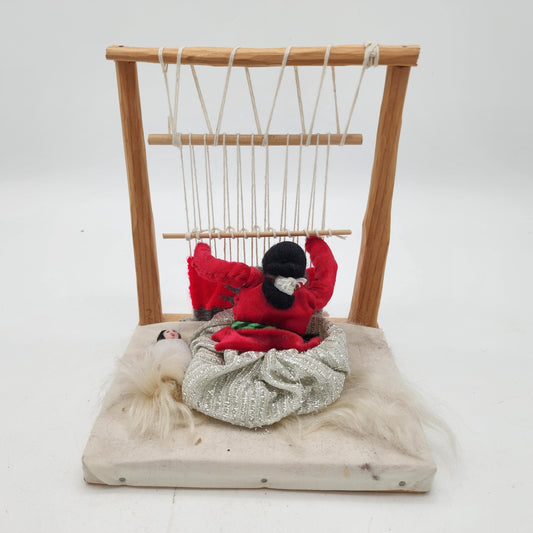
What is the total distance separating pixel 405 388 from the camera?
1.13m

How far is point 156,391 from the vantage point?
1085mm

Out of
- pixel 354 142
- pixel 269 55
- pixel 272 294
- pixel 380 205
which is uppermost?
pixel 269 55

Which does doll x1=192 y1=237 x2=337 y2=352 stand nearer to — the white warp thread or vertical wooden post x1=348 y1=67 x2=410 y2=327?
the white warp thread

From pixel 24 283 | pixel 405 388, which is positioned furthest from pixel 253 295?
pixel 24 283

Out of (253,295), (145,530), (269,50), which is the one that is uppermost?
(269,50)

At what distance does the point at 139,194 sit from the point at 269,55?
0.41m

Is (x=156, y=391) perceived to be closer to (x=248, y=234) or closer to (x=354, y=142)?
(x=248, y=234)

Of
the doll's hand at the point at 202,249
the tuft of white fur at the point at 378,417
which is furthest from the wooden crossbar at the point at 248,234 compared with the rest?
the tuft of white fur at the point at 378,417

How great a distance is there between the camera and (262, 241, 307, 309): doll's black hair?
3.67ft

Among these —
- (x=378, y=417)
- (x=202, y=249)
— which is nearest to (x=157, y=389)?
(x=202, y=249)

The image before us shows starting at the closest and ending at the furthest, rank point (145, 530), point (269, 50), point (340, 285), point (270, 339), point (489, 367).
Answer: point (145, 530) → point (269, 50) → point (270, 339) → point (489, 367) → point (340, 285)

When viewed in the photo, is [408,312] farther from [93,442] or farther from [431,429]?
[93,442]

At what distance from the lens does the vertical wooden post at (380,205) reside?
1.15 m

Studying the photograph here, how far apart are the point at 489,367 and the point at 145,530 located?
853 mm
